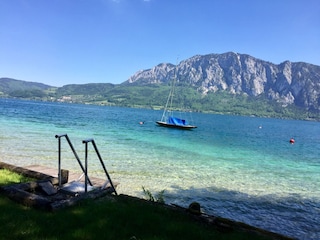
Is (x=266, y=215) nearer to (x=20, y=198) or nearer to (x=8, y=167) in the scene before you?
(x=20, y=198)

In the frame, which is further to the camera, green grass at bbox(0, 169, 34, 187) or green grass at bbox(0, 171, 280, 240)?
green grass at bbox(0, 169, 34, 187)

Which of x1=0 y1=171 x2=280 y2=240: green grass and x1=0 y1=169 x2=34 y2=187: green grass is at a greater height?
x1=0 y1=171 x2=280 y2=240: green grass

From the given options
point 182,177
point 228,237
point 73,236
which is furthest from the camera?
point 182,177

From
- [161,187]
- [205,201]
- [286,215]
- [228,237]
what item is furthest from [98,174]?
[228,237]

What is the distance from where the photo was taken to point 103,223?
6445 mm

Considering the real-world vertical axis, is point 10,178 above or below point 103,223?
below

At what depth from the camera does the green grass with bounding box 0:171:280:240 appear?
225 inches

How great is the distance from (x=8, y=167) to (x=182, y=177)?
10.7 meters

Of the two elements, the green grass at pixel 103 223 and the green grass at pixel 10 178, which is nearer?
the green grass at pixel 103 223

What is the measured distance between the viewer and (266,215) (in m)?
12.6

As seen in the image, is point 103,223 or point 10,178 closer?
point 103,223

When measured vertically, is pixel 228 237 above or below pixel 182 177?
above

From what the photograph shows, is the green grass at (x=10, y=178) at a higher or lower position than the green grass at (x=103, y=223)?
lower

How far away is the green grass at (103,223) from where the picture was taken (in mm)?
5711
